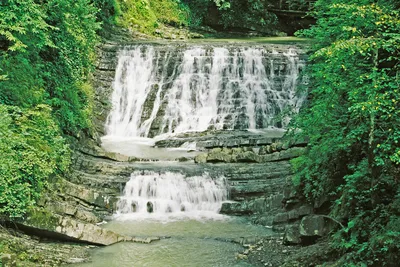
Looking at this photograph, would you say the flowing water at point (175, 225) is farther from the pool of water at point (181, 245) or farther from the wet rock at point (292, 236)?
the wet rock at point (292, 236)

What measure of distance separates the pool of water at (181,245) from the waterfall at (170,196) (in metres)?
0.73

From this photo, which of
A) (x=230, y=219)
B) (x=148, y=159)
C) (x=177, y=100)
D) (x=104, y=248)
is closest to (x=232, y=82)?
(x=177, y=100)

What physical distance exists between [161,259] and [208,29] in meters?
24.7

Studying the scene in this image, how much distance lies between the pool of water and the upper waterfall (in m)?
8.55

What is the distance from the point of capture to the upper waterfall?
1994cm

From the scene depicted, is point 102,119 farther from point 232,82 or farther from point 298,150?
point 298,150

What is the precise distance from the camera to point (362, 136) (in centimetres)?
795

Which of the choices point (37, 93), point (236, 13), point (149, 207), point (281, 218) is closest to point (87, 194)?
point (149, 207)

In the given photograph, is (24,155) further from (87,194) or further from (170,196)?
(170,196)

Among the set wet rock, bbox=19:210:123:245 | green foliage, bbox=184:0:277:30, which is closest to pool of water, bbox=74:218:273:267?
wet rock, bbox=19:210:123:245

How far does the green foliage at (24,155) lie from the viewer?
9078 mm

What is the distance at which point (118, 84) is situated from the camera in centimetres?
2112

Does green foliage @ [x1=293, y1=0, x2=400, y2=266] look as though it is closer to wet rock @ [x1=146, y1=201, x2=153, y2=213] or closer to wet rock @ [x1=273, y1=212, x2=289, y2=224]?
wet rock @ [x1=273, y1=212, x2=289, y2=224]

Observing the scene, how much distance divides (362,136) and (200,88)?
13.4 m
